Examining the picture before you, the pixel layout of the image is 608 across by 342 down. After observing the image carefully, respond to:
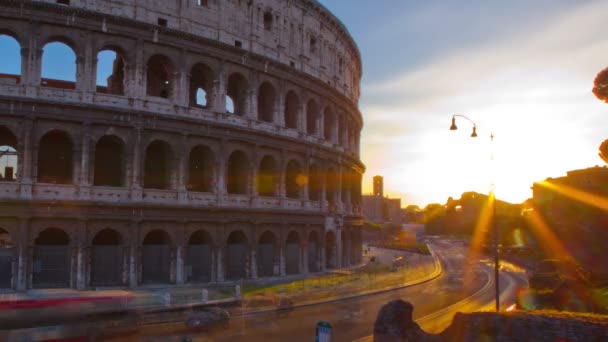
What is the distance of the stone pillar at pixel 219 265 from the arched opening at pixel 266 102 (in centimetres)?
965

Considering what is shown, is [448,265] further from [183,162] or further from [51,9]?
[51,9]

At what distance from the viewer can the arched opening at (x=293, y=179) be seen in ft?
117

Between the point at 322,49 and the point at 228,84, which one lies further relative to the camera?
the point at 322,49

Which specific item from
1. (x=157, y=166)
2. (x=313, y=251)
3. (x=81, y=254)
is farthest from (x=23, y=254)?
(x=313, y=251)

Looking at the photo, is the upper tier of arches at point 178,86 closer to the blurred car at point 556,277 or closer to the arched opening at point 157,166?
the arched opening at point 157,166

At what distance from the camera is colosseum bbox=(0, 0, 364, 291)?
2425cm

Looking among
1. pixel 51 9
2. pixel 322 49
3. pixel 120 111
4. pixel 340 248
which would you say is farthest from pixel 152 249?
pixel 322 49

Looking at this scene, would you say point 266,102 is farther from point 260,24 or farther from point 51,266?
point 51,266

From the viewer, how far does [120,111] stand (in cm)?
2584

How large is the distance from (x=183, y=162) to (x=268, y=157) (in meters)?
6.93

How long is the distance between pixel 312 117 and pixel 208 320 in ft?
74.1

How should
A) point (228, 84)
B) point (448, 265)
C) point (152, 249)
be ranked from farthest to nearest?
point (448, 265), point (228, 84), point (152, 249)

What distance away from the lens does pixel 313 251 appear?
37031 millimetres

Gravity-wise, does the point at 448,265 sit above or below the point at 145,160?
below
